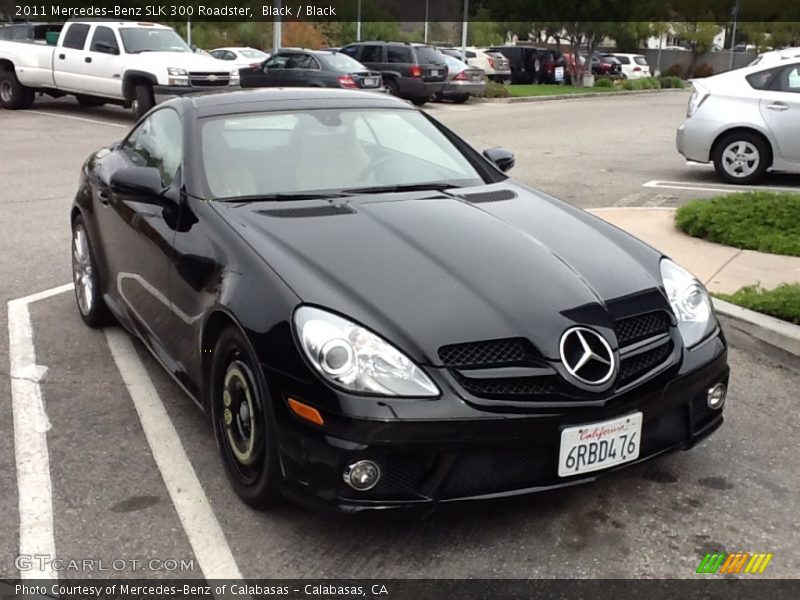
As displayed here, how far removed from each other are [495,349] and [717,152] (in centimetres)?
905

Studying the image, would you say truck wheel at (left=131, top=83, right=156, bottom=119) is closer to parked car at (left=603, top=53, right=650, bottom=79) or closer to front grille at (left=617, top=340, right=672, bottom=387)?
front grille at (left=617, top=340, right=672, bottom=387)

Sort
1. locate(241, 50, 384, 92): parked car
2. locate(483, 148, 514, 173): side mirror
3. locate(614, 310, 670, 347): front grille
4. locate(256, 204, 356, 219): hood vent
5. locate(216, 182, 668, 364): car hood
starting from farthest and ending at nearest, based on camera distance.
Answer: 1. locate(241, 50, 384, 92): parked car
2. locate(483, 148, 514, 173): side mirror
3. locate(256, 204, 356, 219): hood vent
4. locate(614, 310, 670, 347): front grille
5. locate(216, 182, 668, 364): car hood

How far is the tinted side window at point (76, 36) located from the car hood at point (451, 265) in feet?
52.4

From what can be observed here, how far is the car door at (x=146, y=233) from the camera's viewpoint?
4.30 meters

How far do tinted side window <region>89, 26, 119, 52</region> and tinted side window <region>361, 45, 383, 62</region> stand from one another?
915cm

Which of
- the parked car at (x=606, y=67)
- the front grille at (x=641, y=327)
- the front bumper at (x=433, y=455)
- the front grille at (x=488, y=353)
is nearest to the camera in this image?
the front bumper at (x=433, y=455)

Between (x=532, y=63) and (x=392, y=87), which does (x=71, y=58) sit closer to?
(x=392, y=87)

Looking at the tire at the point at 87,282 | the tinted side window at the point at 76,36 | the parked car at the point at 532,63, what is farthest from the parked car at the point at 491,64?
the tire at the point at 87,282

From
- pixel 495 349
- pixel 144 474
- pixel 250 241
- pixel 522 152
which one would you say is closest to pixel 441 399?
pixel 495 349

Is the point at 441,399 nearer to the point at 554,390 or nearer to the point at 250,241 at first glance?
the point at 554,390

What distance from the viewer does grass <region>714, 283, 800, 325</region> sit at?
546 cm

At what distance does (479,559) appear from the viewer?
3.26m

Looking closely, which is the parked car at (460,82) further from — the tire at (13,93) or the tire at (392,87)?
the tire at (13,93)

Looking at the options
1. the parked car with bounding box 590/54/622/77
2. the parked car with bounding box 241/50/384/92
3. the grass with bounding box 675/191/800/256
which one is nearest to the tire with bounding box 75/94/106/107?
the parked car with bounding box 241/50/384/92
